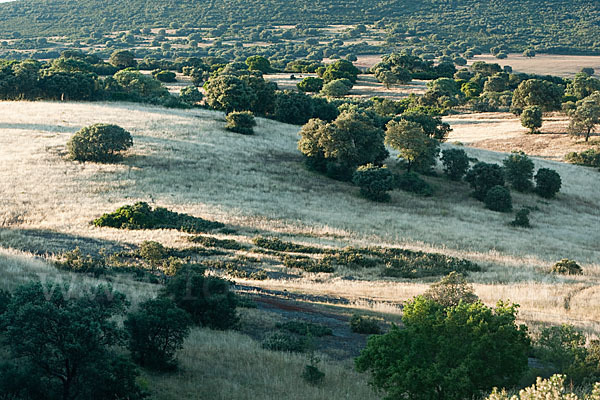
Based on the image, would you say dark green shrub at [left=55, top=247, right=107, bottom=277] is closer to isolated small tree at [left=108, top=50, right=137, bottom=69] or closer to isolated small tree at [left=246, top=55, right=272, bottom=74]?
isolated small tree at [left=108, top=50, right=137, bottom=69]

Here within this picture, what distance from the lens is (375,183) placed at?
43.3 meters

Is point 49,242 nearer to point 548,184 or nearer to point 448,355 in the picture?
point 448,355

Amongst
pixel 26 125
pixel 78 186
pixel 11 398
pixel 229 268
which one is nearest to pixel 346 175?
pixel 78 186

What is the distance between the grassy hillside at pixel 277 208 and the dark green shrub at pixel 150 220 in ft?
3.54

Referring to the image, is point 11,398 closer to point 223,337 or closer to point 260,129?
point 223,337

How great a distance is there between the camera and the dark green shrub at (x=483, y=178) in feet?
158

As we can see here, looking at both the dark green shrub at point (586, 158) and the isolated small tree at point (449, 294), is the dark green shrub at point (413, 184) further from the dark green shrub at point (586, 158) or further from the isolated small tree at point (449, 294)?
the isolated small tree at point (449, 294)

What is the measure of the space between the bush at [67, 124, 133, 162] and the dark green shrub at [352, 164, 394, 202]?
60.0 ft

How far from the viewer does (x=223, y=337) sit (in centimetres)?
1622

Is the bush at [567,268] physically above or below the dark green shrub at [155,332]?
below

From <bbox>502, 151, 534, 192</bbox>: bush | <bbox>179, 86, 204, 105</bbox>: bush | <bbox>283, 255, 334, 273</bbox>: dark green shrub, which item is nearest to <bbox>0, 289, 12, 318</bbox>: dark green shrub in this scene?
<bbox>283, 255, 334, 273</bbox>: dark green shrub

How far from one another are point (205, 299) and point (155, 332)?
4167 mm

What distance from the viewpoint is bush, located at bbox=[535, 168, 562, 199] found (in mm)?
50062

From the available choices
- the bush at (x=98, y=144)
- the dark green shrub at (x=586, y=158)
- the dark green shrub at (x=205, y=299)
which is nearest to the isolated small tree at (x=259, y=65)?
the dark green shrub at (x=586, y=158)
